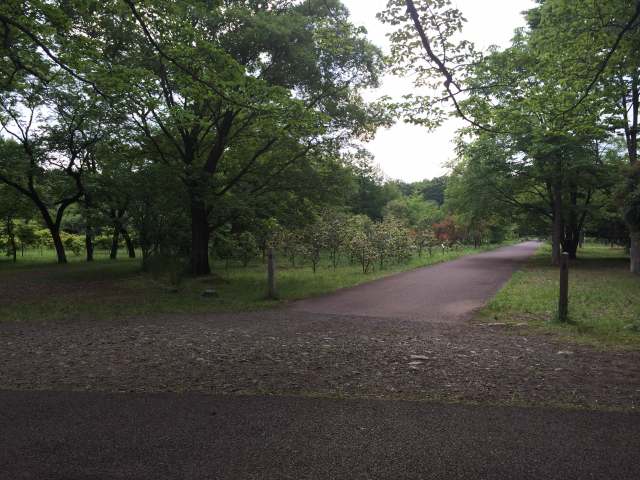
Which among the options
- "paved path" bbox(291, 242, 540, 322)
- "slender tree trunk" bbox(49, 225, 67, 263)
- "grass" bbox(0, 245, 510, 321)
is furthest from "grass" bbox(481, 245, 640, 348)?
"slender tree trunk" bbox(49, 225, 67, 263)

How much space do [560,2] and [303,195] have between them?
869cm

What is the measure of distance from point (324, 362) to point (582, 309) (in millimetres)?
6115

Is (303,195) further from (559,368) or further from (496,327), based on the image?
(559,368)

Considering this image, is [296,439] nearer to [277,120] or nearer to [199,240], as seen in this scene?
[277,120]

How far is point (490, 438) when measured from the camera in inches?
111

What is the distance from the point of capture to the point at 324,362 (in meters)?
4.70

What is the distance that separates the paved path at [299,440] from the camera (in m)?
2.44

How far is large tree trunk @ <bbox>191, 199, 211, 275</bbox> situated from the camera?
14172 mm

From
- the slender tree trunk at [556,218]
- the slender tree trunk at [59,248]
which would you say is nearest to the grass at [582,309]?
the slender tree trunk at [556,218]

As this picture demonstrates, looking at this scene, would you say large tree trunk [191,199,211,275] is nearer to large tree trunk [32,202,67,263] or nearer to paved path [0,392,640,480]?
paved path [0,392,640,480]

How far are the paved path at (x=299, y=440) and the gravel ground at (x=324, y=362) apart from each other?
350mm

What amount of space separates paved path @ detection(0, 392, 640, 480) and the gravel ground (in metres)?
0.35

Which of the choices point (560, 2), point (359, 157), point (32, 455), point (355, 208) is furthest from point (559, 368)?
point (355, 208)

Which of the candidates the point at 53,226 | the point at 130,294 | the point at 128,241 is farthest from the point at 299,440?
the point at 53,226
